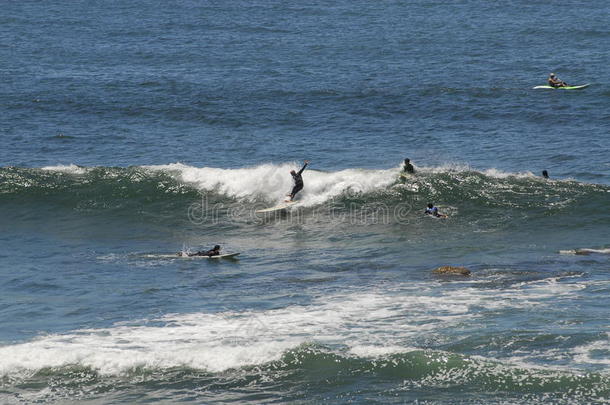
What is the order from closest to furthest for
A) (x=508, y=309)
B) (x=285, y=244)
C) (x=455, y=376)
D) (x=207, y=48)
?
(x=455, y=376) < (x=508, y=309) < (x=285, y=244) < (x=207, y=48)

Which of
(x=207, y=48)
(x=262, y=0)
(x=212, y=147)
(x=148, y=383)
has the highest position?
(x=262, y=0)

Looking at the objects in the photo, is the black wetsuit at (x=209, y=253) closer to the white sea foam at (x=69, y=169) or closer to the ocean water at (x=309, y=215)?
the ocean water at (x=309, y=215)

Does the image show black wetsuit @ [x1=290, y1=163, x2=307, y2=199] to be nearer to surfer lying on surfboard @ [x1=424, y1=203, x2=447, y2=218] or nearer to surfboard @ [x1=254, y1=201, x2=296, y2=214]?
surfboard @ [x1=254, y1=201, x2=296, y2=214]

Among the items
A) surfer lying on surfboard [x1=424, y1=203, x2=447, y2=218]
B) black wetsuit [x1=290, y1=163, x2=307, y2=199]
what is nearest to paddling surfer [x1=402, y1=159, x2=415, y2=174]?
surfer lying on surfboard [x1=424, y1=203, x2=447, y2=218]

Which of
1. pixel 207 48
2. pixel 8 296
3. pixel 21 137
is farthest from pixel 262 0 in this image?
pixel 8 296

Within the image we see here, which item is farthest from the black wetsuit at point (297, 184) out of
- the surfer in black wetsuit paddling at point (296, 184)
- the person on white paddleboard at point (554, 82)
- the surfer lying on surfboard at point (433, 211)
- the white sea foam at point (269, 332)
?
the person on white paddleboard at point (554, 82)

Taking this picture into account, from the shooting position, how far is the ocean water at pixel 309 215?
2131 centimetres

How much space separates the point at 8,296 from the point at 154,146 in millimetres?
19884

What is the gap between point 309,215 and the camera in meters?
36.5

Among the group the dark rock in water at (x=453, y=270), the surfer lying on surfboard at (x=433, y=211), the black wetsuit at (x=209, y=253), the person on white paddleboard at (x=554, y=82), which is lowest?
the dark rock in water at (x=453, y=270)

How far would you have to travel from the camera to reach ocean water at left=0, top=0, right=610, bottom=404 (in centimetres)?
2131

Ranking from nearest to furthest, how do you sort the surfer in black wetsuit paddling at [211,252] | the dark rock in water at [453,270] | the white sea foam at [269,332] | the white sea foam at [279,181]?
the white sea foam at [269,332] → the dark rock in water at [453,270] → the surfer in black wetsuit paddling at [211,252] → the white sea foam at [279,181]

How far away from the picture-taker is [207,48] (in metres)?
69.8

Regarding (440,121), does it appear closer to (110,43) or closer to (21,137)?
(21,137)
